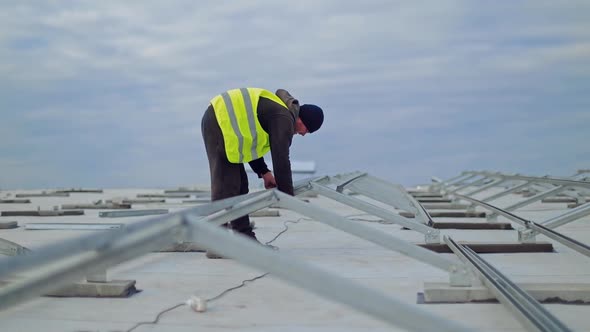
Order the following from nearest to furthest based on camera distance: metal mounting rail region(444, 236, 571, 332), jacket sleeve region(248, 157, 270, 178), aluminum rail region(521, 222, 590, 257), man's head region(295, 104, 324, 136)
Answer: metal mounting rail region(444, 236, 571, 332) → aluminum rail region(521, 222, 590, 257) → man's head region(295, 104, 324, 136) → jacket sleeve region(248, 157, 270, 178)

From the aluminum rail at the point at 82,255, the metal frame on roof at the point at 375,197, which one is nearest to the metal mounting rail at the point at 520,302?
the metal frame on roof at the point at 375,197

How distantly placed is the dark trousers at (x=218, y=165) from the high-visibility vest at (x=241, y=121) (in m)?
0.12

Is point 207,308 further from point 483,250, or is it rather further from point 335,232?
point 335,232

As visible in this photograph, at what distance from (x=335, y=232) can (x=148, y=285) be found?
114 inches

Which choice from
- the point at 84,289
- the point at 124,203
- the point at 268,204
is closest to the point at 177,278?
the point at 84,289

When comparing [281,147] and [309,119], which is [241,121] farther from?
[309,119]

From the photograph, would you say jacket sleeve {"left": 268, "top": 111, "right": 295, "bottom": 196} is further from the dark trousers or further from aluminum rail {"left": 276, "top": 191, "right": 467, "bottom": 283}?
aluminum rail {"left": 276, "top": 191, "right": 467, "bottom": 283}

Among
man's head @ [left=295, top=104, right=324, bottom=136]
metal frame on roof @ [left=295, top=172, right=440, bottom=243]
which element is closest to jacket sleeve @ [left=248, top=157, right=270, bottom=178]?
metal frame on roof @ [left=295, top=172, right=440, bottom=243]

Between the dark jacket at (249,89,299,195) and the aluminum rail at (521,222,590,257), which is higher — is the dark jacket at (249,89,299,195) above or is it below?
above

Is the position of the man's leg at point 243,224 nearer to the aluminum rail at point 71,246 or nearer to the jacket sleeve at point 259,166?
the jacket sleeve at point 259,166

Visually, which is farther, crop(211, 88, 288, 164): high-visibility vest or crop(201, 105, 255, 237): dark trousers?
crop(201, 105, 255, 237): dark trousers

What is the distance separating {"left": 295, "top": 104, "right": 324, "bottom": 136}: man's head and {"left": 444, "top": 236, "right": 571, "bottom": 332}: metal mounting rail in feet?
4.97

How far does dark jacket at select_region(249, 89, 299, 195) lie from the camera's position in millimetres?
4297

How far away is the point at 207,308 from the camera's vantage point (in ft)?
9.91
